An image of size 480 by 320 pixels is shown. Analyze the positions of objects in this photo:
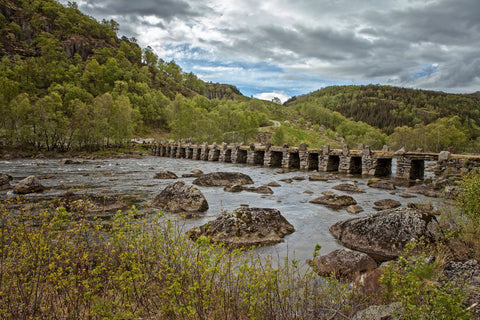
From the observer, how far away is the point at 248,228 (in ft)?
32.1

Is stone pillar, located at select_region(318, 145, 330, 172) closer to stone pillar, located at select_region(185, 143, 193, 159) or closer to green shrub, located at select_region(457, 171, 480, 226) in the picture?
green shrub, located at select_region(457, 171, 480, 226)

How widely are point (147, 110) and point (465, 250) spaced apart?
12725 centimetres

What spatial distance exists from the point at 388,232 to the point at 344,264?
9.32 ft

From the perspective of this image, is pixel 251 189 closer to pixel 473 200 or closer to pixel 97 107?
pixel 473 200

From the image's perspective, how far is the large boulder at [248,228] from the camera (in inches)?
364

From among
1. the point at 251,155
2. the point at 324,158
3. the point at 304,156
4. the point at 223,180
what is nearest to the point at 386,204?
the point at 223,180

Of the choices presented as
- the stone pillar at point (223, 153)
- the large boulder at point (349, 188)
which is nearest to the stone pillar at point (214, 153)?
the stone pillar at point (223, 153)

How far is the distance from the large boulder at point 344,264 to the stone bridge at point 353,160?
15383 mm

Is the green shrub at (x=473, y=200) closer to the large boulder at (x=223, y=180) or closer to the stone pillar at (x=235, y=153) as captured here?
the large boulder at (x=223, y=180)

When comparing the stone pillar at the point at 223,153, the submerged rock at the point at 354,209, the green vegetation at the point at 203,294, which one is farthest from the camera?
the stone pillar at the point at 223,153

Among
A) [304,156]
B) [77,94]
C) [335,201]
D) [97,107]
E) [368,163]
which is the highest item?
[77,94]

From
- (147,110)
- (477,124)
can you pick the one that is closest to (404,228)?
(147,110)

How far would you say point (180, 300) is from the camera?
14.5ft

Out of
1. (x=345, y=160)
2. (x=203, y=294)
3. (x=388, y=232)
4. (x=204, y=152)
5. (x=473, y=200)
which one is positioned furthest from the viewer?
(x=204, y=152)
